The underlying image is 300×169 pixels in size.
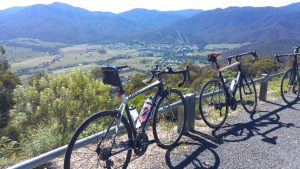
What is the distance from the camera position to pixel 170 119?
249 inches

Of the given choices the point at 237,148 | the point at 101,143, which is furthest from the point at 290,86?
the point at 101,143

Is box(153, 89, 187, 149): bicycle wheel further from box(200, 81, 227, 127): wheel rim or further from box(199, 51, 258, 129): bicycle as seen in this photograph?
box(200, 81, 227, 127): wheel rim

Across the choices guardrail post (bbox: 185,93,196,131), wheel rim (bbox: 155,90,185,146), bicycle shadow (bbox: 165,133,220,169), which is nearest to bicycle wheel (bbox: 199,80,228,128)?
guardrail post (bbox: 185,93,196,131)

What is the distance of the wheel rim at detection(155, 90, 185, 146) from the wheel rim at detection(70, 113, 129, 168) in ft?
3.51

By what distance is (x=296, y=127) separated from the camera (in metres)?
6.97

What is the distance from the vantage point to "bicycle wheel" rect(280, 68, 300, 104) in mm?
9062

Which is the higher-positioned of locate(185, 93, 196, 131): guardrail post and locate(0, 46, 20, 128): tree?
locate(185, 93, 196, 131): guardrail post

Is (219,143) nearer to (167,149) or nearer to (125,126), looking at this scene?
(167,149)

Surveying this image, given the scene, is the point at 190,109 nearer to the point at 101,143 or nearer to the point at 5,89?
the point at 101,143

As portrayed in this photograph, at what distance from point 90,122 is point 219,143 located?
2.78 m

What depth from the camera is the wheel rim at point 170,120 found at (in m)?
5.62

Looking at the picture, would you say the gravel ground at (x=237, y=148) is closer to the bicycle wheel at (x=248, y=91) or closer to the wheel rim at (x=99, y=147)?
the bicycle wheel at (x=248, y=91)

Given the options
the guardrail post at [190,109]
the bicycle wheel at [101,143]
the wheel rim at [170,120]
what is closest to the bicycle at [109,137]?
the bicycle wheel at [101,143]

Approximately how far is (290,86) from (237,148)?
432 cm
